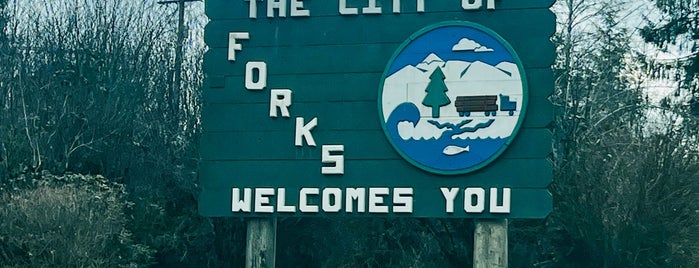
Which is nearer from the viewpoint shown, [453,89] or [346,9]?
[453,89]

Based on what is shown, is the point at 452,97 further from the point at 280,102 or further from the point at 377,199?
the point at 280,102

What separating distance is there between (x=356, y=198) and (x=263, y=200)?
1.05m

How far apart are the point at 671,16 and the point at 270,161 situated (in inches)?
596

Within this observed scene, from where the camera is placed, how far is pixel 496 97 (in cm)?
1138

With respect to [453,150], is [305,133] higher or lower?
higher

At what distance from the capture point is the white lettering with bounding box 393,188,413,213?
11.6 m

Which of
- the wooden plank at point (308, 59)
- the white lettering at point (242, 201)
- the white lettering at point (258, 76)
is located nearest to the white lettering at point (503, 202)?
→ the wooden plank at point (308, 59)

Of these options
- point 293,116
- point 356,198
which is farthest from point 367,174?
point 293,116

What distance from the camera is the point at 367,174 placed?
11.8 m

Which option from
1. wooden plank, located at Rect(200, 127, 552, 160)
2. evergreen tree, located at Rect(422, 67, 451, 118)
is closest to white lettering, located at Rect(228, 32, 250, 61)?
wooden plank, located at Rect(200, 127, 552, 160)

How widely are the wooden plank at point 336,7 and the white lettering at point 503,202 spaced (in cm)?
187

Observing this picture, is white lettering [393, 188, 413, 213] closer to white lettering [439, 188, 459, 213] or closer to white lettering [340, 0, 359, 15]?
white lettering [439, 188, 459, 213]

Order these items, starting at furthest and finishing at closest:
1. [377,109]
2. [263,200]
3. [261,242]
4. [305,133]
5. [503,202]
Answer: [261,242] < [263,200] < [305,133] < [377,109] < [503,202]

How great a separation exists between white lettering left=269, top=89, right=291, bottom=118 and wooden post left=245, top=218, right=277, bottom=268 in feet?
3.87
